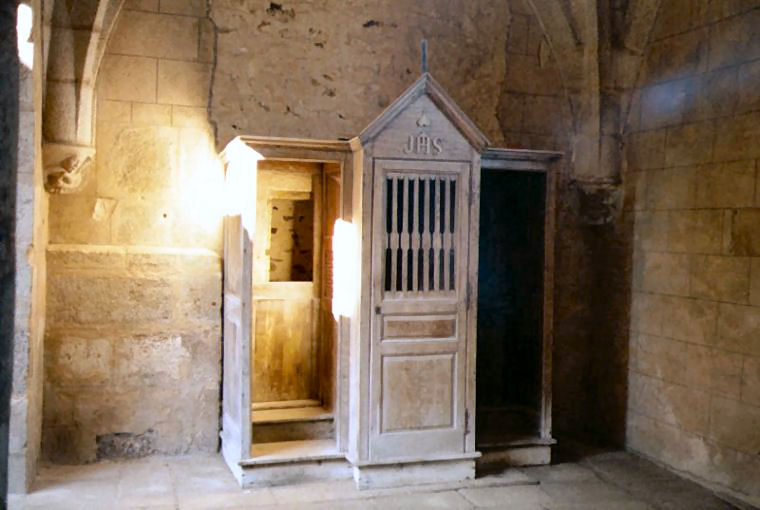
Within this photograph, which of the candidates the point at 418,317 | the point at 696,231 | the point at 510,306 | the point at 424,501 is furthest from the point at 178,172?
the point at 696,231

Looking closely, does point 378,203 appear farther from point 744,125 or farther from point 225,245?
point 744,125

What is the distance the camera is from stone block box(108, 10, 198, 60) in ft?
16.7

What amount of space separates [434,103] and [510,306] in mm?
1881

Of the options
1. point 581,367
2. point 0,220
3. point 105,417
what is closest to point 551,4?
point 581,367

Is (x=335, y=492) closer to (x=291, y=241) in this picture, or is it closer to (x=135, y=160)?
(x=291, y=241)

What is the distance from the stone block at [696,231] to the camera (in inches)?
191

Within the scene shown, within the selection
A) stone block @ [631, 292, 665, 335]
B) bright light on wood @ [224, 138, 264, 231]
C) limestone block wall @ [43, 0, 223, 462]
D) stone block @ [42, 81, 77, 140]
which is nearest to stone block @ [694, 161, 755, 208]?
stone block @ [631, 292, 665, 335]

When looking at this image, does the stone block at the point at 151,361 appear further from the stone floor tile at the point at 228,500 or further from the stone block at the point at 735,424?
the stone block at the point at 735,424

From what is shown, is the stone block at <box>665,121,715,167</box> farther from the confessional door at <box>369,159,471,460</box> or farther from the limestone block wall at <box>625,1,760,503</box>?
the confessional door at <box>369,159,471,460</box>

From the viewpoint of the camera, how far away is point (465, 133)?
15.6 feet

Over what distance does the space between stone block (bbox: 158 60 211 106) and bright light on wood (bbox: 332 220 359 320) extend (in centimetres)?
135

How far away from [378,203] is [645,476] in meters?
2.59

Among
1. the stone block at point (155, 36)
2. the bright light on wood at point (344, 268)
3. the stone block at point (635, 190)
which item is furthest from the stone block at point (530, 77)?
the stone block at point (155, 36)

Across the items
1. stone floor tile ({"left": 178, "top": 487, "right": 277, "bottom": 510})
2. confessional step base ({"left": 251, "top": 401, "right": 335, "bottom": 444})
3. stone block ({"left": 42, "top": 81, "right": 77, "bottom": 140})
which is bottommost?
stone floor tile ({"left": 178, "top": 487, "right": 277, "bottom": 510})
